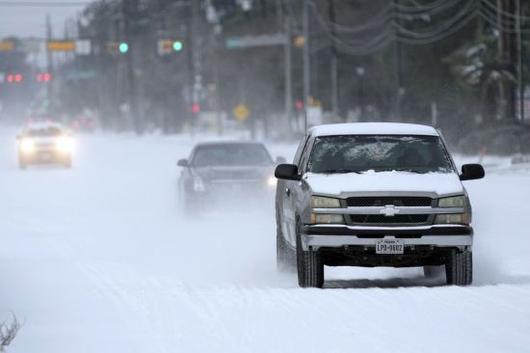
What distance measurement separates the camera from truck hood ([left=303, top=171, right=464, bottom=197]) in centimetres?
1340

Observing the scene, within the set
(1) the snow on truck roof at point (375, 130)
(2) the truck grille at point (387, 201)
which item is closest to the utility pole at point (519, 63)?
(1) the snow on truck roof at point (375, 130)

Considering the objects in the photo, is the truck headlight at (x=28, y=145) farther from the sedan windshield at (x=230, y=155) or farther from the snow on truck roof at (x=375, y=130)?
the snow on truck roof at (x=375, y=130)

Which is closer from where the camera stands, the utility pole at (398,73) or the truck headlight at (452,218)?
the truck headlight at (452,218)

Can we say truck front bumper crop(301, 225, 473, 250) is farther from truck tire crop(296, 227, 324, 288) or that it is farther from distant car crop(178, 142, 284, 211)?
distant car crop(178, 142, 284, 211)

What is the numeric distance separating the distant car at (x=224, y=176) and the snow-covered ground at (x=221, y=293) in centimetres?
32

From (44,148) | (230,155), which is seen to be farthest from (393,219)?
(44,148)

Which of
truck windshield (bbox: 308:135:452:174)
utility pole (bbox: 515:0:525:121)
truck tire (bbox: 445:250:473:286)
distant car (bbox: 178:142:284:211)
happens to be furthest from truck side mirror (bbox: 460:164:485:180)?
utility pole (bbox: 515:0:525:121)

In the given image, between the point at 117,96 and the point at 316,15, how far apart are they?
7331 cm

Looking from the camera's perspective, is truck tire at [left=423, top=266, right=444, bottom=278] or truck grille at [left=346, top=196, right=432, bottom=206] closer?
truck grille at [left=346, top=196, right=432, bottom=206]

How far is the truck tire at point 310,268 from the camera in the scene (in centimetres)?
1359

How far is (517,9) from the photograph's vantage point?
45469 millimetres

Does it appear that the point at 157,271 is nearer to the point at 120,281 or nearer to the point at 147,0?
the point at 120,281

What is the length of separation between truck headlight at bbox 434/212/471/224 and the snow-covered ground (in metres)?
0.65

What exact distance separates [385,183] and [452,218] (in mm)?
741
